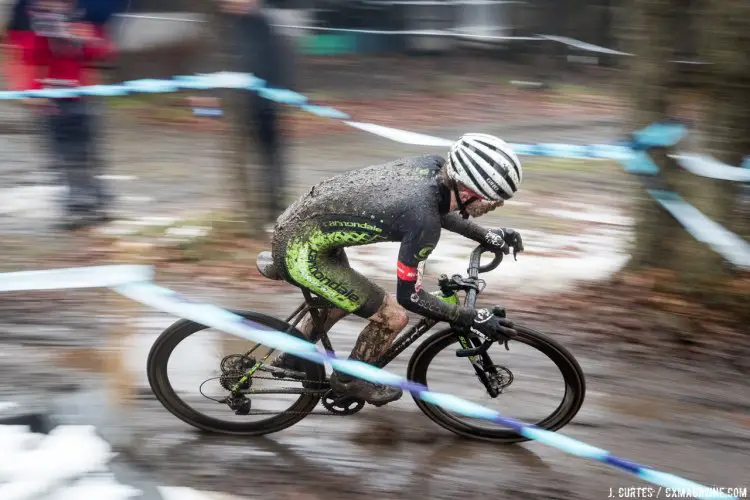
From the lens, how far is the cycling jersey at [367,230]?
4031mm

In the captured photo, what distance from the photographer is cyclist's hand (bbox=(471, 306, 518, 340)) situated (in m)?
4.14

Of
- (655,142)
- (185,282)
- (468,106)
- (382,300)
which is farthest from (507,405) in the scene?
(468,106)

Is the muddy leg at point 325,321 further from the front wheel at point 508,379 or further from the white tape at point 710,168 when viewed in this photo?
the white tape at point 710,168

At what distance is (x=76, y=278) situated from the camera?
6.58 metres

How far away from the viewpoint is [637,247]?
6.46m

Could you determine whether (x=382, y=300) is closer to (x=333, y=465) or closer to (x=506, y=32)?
(x=333, y=465)

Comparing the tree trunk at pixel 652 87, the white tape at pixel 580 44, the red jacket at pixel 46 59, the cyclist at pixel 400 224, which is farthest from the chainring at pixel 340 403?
the white tape at pixel 580 44

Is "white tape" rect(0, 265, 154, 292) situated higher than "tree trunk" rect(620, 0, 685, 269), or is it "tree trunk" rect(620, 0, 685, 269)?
"tree trunk" rect(620, 0, 685, 269)

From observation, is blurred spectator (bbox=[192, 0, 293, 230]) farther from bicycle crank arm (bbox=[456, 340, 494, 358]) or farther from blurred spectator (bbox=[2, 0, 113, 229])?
bicycle crank arm (bbox=[456, 340, 494, 358])

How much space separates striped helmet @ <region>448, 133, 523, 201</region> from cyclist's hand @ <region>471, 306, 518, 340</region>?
1.93 feet

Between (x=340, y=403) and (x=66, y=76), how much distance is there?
444 centimetres

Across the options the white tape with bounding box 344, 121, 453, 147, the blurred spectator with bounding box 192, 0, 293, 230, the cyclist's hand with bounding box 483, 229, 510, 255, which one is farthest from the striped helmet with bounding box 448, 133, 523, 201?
the blurred spectator with bounding box 192, 0, 293, 230

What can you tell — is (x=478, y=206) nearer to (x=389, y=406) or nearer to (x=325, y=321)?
(x=325, y=321)

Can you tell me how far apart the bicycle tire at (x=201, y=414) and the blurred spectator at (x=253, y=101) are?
9.60ft
